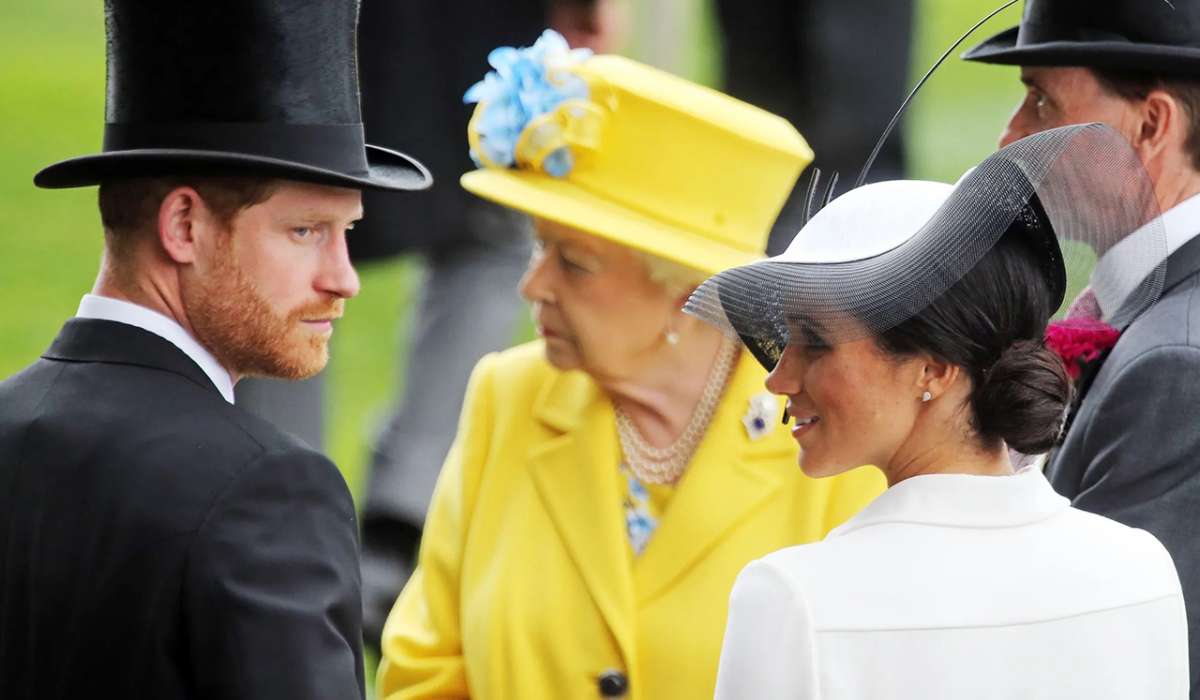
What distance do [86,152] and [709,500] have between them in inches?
389

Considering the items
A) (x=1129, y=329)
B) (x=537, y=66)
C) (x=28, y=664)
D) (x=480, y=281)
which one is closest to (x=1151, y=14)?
(x=1129, y=329)

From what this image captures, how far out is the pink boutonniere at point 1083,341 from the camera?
3.33m

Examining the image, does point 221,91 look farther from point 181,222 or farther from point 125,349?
point 125,349

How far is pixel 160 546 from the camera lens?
2586mm

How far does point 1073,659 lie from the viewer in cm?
250

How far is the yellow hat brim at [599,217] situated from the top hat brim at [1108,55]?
0.61 meters

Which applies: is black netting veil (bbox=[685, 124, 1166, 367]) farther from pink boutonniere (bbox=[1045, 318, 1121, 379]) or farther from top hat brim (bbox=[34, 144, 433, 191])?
top hat brim (bbox=[34, 144, 433, 191])

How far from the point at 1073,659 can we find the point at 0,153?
10.7 meters

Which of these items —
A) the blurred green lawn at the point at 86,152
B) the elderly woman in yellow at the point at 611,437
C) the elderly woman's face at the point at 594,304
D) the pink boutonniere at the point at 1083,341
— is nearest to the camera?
the pink boutonniere at the point at 1083,341

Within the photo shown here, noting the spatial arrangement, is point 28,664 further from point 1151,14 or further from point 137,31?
point 1151,14

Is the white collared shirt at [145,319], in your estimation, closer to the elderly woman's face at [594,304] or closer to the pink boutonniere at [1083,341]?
the elderly woman's face at [594,304]

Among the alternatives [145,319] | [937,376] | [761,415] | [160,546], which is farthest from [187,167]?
[761,415]

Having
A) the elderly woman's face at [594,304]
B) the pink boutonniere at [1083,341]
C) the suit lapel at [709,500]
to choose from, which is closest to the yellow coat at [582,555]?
the suit lapel at [709,500]

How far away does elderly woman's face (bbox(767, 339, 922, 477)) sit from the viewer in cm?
262
